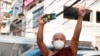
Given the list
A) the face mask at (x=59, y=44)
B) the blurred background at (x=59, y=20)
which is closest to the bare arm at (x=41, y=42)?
the face mask at (x=59, y=44)

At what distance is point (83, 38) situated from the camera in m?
18.7

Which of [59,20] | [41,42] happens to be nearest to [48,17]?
[41,42]

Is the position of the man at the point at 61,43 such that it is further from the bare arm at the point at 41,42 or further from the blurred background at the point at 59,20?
the blurred background at the point at 59,20

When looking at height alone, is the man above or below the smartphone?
below

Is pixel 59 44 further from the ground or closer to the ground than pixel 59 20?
closer to the ground

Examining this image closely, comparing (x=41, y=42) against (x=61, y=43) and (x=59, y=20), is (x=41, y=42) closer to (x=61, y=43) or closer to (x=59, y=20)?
(x=61, y=43)

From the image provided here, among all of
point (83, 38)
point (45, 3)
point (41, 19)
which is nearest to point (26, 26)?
point (45, 3)

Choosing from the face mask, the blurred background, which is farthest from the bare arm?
the blurred background

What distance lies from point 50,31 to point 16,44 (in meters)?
13.0

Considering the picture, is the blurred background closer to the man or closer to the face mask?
the man

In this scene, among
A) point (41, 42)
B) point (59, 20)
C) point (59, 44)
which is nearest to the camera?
point (59, 44)

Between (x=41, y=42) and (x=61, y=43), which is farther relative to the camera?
(x=41, y=42)

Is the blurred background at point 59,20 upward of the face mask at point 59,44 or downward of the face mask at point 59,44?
upward

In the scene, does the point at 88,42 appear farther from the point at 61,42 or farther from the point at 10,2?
the point at 61,42
